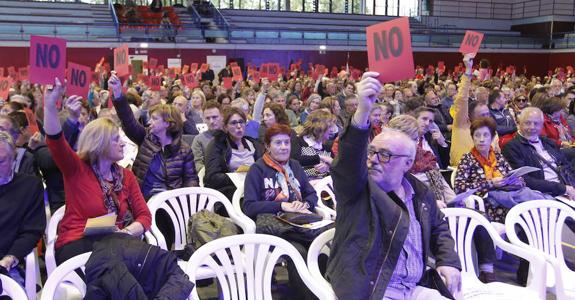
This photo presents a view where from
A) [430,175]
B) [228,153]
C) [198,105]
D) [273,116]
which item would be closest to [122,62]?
[273,116]

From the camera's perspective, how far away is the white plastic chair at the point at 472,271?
3127 mm

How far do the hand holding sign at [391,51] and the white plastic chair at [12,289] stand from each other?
6.10 feet

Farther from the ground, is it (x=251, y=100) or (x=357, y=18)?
(x=357, y=18)


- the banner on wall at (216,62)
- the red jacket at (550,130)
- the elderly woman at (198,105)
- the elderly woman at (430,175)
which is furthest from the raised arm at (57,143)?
the banner on wall at (216,62)

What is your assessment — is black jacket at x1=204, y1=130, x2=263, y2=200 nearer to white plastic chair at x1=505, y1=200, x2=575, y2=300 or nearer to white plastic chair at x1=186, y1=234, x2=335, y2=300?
white plastic chair at x1=186, y1=234, x2=335, y2=300

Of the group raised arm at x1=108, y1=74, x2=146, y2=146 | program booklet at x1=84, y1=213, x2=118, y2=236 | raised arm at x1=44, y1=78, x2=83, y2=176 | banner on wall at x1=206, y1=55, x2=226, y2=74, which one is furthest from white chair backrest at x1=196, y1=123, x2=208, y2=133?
banner on wall at x1=206, y1=55, x2=226, y2=74

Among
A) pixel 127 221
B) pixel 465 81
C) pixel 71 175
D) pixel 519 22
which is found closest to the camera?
pixel 71 175

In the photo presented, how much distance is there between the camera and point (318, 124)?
5383 millimetres

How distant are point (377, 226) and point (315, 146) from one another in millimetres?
3013

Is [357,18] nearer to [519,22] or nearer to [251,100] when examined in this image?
[519,22]

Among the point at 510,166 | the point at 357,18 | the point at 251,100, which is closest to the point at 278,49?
the point at 357,18

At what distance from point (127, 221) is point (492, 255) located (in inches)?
104

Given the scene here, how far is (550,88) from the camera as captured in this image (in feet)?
33.0

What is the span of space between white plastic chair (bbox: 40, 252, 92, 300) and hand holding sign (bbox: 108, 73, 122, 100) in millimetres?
1950
